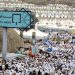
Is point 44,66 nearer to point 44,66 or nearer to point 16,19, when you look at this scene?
point 44,66

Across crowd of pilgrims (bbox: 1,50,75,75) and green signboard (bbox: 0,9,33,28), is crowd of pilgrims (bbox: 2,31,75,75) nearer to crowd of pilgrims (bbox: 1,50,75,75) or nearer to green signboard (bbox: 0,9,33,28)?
crowd of pilgrims (bbox: 1,50,75,75)

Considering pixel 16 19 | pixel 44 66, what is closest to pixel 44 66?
pixel 44 66

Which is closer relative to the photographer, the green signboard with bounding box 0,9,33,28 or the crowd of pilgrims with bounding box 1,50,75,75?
the crowd of pilgrims with bounding box 1,50,75,75

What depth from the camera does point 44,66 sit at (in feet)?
69.8

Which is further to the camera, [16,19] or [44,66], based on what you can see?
[16,19]

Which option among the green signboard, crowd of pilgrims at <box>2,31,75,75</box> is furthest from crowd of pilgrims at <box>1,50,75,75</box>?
the green signboard

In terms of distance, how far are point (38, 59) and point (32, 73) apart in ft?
14.7

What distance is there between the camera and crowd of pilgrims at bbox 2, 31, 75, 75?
2008cm

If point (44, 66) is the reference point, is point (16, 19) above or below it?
above

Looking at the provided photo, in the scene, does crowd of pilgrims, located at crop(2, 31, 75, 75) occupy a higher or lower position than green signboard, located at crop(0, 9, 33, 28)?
lower

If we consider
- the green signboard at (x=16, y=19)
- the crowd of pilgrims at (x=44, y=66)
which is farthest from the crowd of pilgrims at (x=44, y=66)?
the green signboard at (x=16, y=19)

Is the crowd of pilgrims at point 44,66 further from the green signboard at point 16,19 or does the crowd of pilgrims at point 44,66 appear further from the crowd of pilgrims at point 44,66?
the green signboard at point 16,19

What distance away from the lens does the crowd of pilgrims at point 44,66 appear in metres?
20.1

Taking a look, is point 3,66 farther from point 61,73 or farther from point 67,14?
point 67,14
